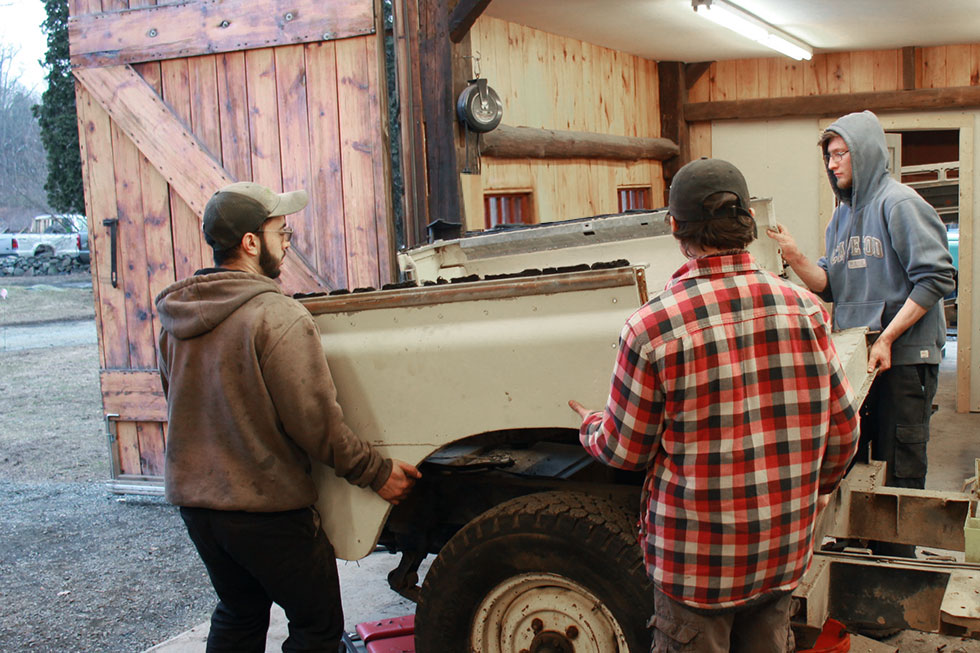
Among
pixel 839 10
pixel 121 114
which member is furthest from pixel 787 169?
pixel 121 114

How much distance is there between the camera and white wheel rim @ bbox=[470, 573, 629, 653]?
278cm

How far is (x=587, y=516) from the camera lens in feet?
9.01

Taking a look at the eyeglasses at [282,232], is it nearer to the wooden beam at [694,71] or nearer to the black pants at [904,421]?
the black pants at [904,421]

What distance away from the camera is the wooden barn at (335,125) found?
5520 millimetres

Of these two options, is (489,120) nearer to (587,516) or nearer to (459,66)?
(459,66)

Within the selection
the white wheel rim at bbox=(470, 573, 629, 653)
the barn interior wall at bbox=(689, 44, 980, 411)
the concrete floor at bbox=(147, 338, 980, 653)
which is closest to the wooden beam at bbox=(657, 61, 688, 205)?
the barn interior wall at bbox=(689, 44, 980, 411)

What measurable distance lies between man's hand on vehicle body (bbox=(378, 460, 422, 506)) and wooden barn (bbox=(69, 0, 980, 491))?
204 cm

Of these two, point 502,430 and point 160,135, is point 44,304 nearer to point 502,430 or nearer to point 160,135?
point 160,135

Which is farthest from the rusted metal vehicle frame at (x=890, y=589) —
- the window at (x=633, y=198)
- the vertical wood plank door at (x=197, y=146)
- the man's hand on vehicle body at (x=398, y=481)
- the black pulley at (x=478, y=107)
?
the window at (x=633, y=198)

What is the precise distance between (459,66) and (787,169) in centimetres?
484

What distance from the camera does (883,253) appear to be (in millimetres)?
4023

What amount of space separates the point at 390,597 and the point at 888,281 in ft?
9.11

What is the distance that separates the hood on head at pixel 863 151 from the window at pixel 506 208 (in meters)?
2.70

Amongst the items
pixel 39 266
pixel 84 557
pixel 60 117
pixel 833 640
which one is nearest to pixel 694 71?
pixel 833 640
